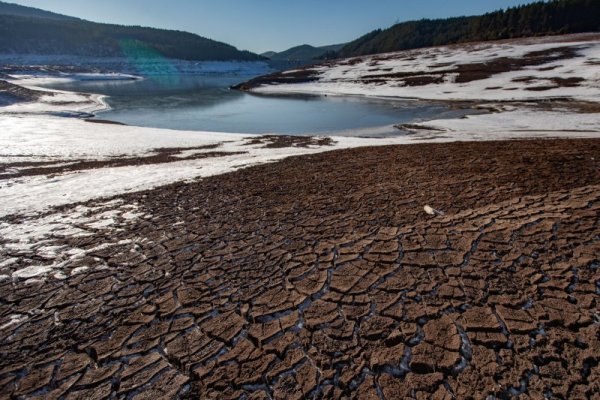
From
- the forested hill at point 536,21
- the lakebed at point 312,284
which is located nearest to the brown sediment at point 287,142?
the lakebed at point 312,284

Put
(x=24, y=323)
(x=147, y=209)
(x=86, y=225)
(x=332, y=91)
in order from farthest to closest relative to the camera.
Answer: (x=332, y=91), (x=147, y=209), (x=86, y=225), (x=24, y=323)

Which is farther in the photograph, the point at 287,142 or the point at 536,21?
the point at 536,21

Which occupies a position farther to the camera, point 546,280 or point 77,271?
point 77,271

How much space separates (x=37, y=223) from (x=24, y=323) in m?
3.61

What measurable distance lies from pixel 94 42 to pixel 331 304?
192 meters

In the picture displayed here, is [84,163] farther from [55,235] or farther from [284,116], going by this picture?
[284,116]

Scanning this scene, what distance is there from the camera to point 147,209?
7.37 metres

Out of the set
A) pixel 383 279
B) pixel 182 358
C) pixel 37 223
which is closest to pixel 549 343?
pixel 383 279

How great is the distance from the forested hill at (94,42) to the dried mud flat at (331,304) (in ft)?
560

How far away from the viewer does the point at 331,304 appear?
405cm

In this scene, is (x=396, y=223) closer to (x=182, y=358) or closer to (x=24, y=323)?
(x=182, y=358)

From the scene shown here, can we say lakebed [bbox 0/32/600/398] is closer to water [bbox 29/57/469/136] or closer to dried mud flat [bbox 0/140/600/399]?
dried mud flat [bbox 0/140/600/399]

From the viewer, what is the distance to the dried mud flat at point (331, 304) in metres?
3.13

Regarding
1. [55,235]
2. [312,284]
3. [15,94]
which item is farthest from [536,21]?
[55,235]
